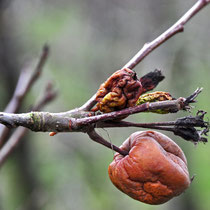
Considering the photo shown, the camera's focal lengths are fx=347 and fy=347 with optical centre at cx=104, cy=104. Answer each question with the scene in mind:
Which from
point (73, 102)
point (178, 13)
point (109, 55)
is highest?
point (178, 13)

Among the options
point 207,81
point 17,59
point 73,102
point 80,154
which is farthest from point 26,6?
point 207,81

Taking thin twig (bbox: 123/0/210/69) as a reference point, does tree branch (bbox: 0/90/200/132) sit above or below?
below

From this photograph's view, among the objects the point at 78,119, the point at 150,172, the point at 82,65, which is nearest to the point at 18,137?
the point at 78,119

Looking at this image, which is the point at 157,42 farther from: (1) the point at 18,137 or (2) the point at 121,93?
(1) the point at 18,137

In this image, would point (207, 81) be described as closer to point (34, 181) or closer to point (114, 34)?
point (114, 34)

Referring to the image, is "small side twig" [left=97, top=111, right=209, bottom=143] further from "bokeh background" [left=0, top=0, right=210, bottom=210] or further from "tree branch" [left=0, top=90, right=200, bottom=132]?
"bokeh background" [left=0, top=0, right=210, bottom=210]

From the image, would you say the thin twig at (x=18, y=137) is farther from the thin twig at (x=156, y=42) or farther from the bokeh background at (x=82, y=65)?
the bokeh background at (x=82, y=65)

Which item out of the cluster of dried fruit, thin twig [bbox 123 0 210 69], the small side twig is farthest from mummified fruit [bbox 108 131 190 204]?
thin twig [bbox 123 0 210 69]
